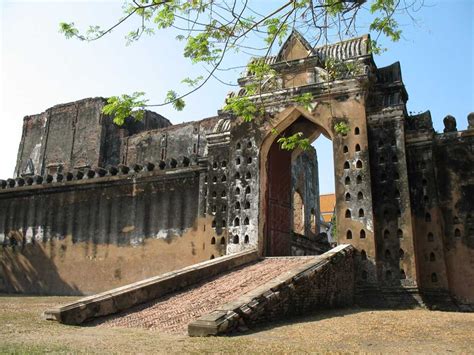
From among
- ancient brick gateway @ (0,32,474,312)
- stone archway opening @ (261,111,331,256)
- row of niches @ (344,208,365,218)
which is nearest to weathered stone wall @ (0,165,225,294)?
ancient brick gateway @ (0,32,474,312)

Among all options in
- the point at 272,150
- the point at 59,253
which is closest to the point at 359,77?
the point at 272,150

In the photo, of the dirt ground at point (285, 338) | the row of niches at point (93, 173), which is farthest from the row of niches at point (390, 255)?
the row of niches at point (93, 173)

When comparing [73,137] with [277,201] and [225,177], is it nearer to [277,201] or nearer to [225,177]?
[225,177]

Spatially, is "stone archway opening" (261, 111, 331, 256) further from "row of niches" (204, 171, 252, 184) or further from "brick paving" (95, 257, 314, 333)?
"brick paving" (95, 257, 314, 333)

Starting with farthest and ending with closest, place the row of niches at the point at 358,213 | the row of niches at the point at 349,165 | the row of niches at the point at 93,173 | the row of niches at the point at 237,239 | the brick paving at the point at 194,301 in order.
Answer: the row of niches at the point at 93,173, the row of niches at the point at 237,239, the row of niches at the point at 349,165, the row of niches at the point at 358,213, the brick paving at the point at 194,301

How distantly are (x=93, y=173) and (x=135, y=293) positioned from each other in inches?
A: 302

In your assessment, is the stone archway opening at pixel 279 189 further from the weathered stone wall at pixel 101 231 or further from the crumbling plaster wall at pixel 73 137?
the crumbling plaster wall at pixel 73 137

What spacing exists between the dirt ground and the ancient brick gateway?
2928mm

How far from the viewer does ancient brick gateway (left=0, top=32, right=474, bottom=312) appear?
399 inches

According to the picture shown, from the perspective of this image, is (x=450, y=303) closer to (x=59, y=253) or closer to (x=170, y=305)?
(x=170, y=305)

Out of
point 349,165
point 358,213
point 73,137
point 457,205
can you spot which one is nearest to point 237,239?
point 358,213

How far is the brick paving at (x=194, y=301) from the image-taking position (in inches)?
275

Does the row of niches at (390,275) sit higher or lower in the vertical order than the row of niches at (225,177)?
lower

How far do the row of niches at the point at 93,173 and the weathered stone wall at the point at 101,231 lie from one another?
128mm
